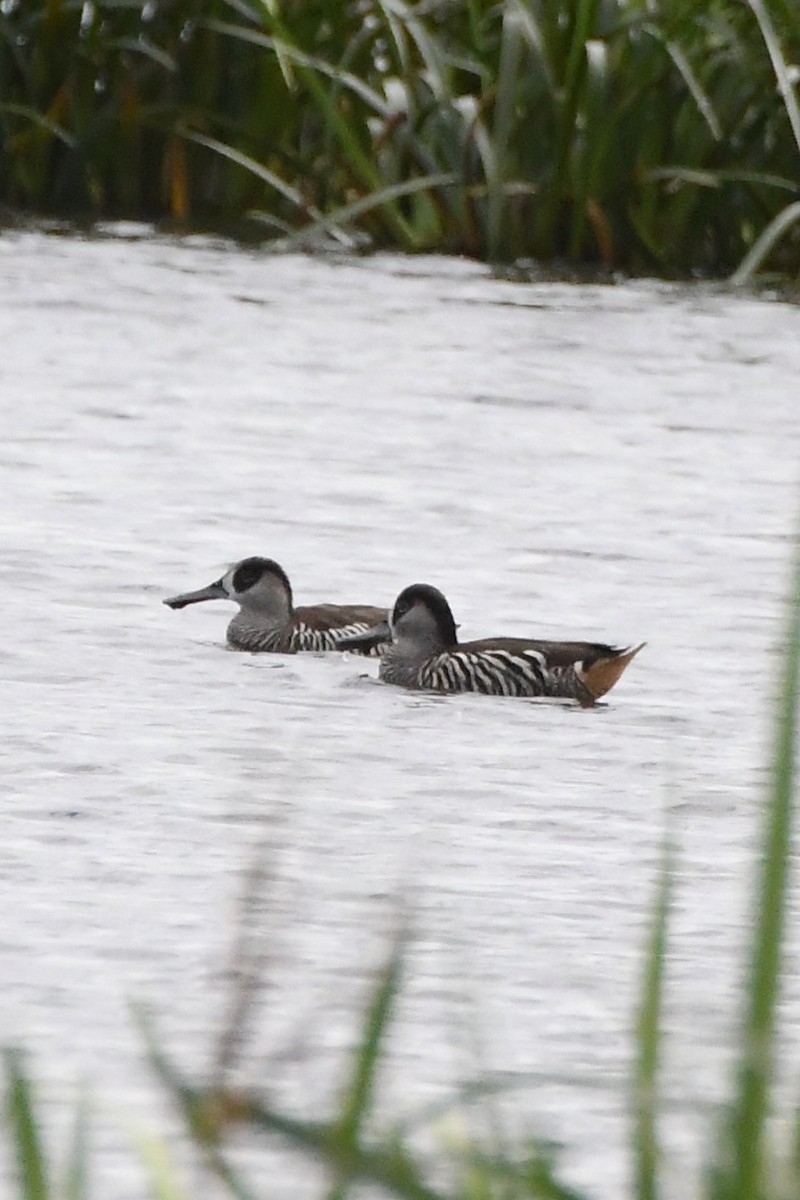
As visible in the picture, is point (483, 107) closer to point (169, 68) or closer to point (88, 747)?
point (169, 68)

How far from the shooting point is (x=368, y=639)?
7.16m

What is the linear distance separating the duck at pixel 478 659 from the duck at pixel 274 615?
0.12 meters

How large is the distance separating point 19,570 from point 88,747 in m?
1.88

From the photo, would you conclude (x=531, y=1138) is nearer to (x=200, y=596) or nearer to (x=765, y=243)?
(x=200, y=596)

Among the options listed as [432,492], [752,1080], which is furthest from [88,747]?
[752,1080]

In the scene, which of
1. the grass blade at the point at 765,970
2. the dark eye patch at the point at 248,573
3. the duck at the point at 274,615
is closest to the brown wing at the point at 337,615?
the duck at the point at 274,615

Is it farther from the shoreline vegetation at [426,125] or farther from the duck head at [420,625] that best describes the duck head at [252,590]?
the shoreline vegetation at [426,125]

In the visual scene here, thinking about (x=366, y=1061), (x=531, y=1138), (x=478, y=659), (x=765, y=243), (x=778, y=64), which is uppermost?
(x=366, y=1061)

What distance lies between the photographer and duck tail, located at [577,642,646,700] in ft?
21.6

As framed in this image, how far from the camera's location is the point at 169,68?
14398 mm

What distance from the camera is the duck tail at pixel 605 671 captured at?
21.6ft

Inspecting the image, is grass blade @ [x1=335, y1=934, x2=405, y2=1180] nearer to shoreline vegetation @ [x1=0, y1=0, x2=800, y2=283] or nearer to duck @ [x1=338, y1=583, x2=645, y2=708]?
duck @ [x1=338, y1=583, x2=645, y2=708]

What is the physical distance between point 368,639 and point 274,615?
0.71 feet

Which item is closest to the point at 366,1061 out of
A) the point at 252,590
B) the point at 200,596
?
the point at 252,590
